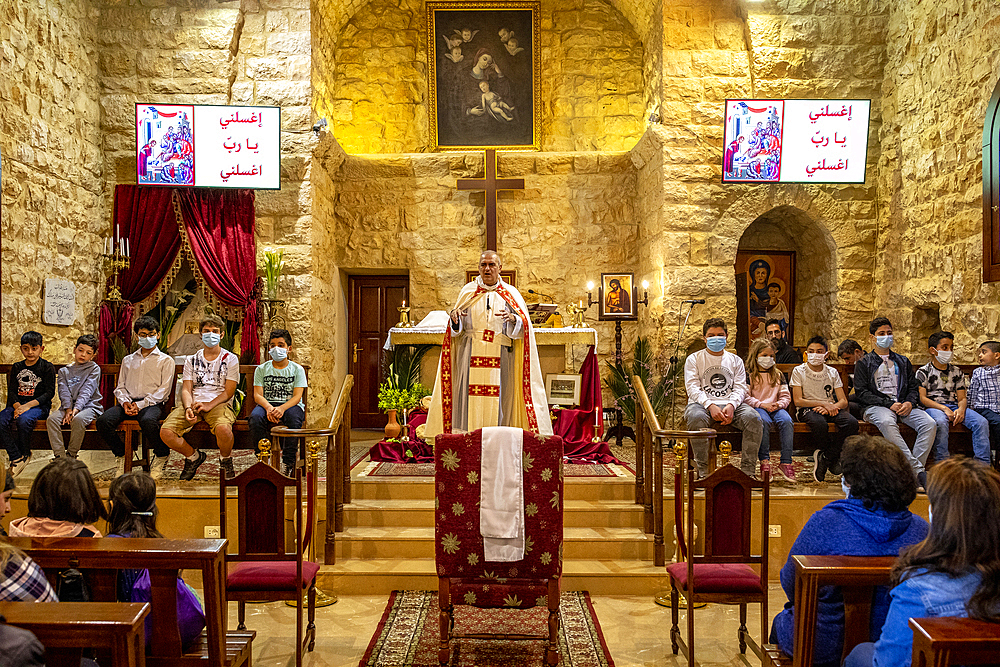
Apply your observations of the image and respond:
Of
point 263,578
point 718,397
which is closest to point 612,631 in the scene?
point 263,578

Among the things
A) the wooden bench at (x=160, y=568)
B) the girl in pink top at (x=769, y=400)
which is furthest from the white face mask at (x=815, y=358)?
the wooden bench at (x=160, y=568)

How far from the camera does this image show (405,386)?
290 inches

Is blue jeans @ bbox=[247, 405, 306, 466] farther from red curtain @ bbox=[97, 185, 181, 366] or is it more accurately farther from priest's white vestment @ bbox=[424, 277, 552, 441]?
red curtain @ bbox=[97, 185, 181, 366]

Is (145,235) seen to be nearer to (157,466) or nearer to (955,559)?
(157,466)

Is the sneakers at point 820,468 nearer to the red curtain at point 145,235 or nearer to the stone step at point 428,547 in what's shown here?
the stone step at point 428,547

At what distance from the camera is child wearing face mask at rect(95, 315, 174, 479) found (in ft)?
17.7

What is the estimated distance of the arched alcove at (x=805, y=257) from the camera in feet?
27.4

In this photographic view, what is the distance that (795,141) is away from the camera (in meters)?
7.54

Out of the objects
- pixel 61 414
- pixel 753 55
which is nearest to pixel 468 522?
pixel 61 414

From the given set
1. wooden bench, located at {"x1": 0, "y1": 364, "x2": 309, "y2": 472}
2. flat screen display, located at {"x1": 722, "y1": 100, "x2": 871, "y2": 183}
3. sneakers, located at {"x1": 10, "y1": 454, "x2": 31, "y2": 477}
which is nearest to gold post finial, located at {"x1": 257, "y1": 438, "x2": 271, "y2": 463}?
wooden bench, located at {"x1": 0, "y1": 364, "x2": 309, "y2": 472}

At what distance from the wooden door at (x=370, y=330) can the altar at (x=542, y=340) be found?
2.21m

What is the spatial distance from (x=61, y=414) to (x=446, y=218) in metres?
4.96

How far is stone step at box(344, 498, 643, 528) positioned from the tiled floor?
29.0 inches

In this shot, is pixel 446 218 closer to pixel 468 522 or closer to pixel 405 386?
pixel 405 386
